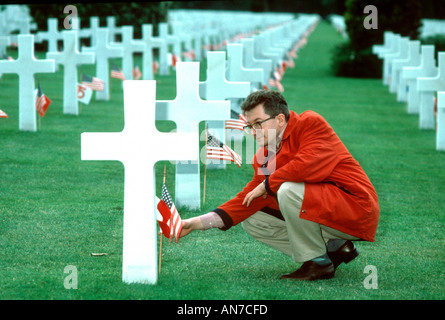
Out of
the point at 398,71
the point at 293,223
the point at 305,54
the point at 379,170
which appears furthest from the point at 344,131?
the point at 305,54

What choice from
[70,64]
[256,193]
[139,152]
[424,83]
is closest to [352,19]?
[424,83]

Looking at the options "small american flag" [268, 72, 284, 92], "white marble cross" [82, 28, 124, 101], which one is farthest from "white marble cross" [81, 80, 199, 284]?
"white marble cross" [82, 28, 124, 101]

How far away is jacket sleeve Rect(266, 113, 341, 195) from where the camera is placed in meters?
5.02

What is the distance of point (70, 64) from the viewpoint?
13.2 meters

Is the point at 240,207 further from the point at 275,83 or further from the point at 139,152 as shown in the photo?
the point at 275,83

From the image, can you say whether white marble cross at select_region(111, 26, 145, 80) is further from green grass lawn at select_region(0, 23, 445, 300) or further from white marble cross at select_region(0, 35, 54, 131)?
white marble cross at select_region(0, 35, 54, 131)

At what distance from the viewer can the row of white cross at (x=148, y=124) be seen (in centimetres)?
486

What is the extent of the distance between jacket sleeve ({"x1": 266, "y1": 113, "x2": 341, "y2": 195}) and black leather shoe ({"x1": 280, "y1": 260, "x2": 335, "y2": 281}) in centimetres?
51

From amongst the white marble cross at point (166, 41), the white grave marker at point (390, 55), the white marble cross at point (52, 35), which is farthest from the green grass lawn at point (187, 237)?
the white marble cross at point (52, 35)

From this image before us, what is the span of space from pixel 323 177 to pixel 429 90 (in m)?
7.35

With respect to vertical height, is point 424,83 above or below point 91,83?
above

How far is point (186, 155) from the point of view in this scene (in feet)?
16.0

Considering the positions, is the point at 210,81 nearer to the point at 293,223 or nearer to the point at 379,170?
the point at 379,170

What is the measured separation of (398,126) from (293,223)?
867 cm
